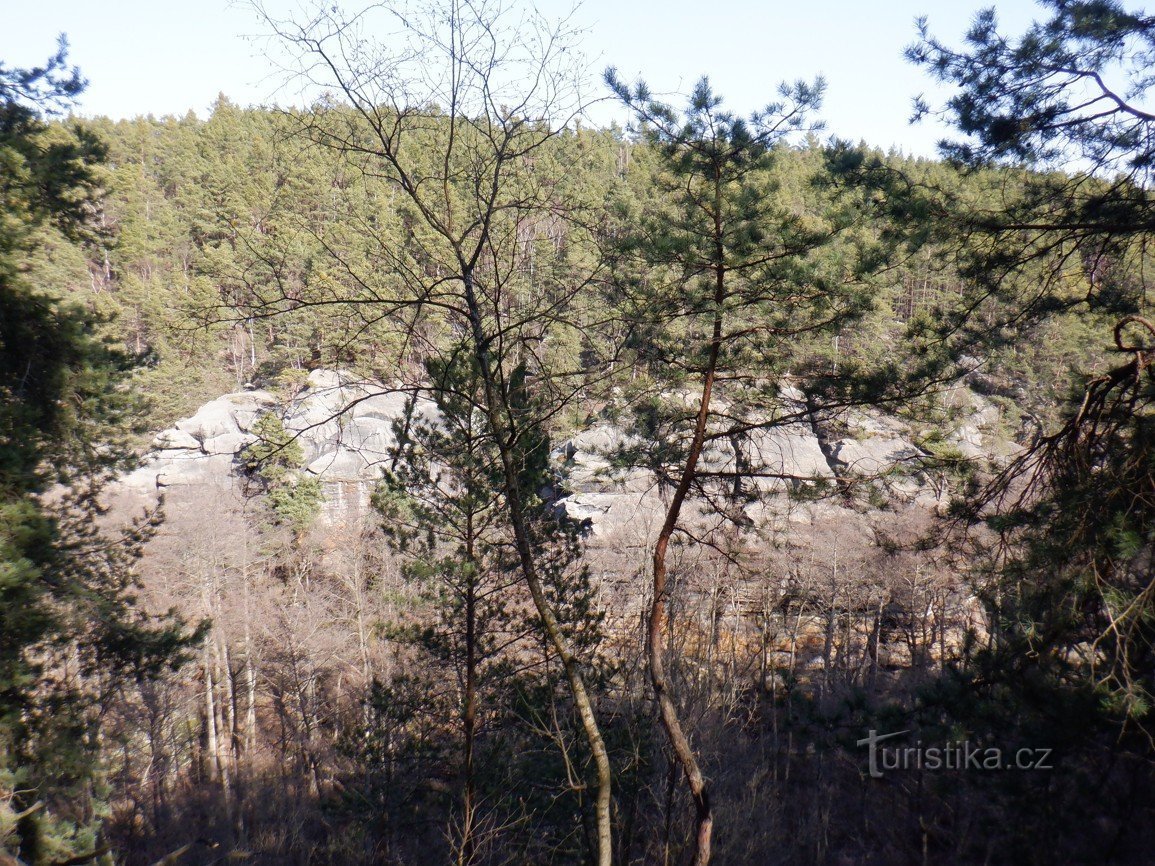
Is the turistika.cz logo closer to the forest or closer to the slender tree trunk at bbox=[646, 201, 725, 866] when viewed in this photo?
the forest

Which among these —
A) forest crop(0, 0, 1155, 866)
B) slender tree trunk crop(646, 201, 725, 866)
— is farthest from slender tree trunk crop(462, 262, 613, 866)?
slender tree trunk crop(646, 201, 725, 866)

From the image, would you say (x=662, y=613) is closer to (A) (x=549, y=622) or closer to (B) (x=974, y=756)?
(A) (x=549, y=622)

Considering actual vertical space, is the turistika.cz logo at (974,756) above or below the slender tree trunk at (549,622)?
below

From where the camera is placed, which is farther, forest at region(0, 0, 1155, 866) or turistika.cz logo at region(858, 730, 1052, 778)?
turistika.cz logo at region(858, 730, 1052, 778)

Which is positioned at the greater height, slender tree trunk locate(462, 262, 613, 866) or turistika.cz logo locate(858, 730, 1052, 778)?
slender tree trunk locate(462, 262, 613, 866)

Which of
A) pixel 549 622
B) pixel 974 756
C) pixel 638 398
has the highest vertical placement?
pixel 638 398

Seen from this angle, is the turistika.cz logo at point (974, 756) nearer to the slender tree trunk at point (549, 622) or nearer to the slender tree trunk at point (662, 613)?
the slender tree trunk at point (662, 613)

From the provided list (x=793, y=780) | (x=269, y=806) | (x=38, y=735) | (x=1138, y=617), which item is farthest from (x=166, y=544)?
(x=1138, y=617)

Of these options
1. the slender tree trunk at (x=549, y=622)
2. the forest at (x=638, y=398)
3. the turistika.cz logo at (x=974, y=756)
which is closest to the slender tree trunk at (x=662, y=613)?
the forest at (x=638, y=398)

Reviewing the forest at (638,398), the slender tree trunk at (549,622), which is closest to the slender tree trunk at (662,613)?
the forest at (638,398)

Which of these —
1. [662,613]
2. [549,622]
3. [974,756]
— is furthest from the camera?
[662,613]

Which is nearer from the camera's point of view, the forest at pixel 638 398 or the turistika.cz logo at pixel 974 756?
the forest at pixel 638 398

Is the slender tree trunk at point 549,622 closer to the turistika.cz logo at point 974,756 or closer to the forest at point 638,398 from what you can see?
the forest at point 638,398

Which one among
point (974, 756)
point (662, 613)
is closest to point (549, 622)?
point (662, 613)
